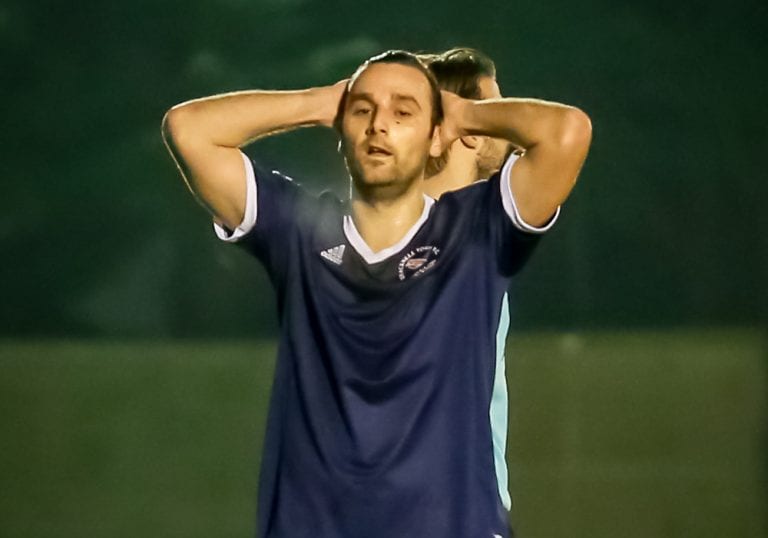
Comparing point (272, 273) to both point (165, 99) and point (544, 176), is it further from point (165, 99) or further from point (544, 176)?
point (165, 99)

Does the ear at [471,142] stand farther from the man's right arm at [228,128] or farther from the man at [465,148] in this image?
the man's right arm at [228,128]

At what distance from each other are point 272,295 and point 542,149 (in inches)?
44.5

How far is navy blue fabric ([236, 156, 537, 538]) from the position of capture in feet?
3.63

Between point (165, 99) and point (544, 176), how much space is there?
1238mm

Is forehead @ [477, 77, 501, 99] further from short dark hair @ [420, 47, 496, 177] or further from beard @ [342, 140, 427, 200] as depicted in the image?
beard @ [342, 140, 427, 200]

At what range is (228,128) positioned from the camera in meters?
1.20

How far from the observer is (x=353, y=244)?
1.19 m

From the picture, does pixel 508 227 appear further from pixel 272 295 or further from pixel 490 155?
pixel 272 295

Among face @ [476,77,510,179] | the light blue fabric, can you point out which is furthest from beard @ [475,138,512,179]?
the light blue fabric

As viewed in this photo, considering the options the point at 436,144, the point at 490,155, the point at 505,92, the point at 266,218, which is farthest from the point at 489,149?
the point at 505,92

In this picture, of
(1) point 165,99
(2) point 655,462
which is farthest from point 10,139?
(2) point 655,462

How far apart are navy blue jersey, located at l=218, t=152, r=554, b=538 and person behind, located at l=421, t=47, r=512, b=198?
218mm

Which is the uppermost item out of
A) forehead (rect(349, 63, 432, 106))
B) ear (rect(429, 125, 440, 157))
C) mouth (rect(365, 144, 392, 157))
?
forehead (rect(349, 63, 432, 106))

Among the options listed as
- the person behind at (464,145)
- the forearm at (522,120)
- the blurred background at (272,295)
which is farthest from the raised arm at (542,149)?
the blurred background at (272,295)
